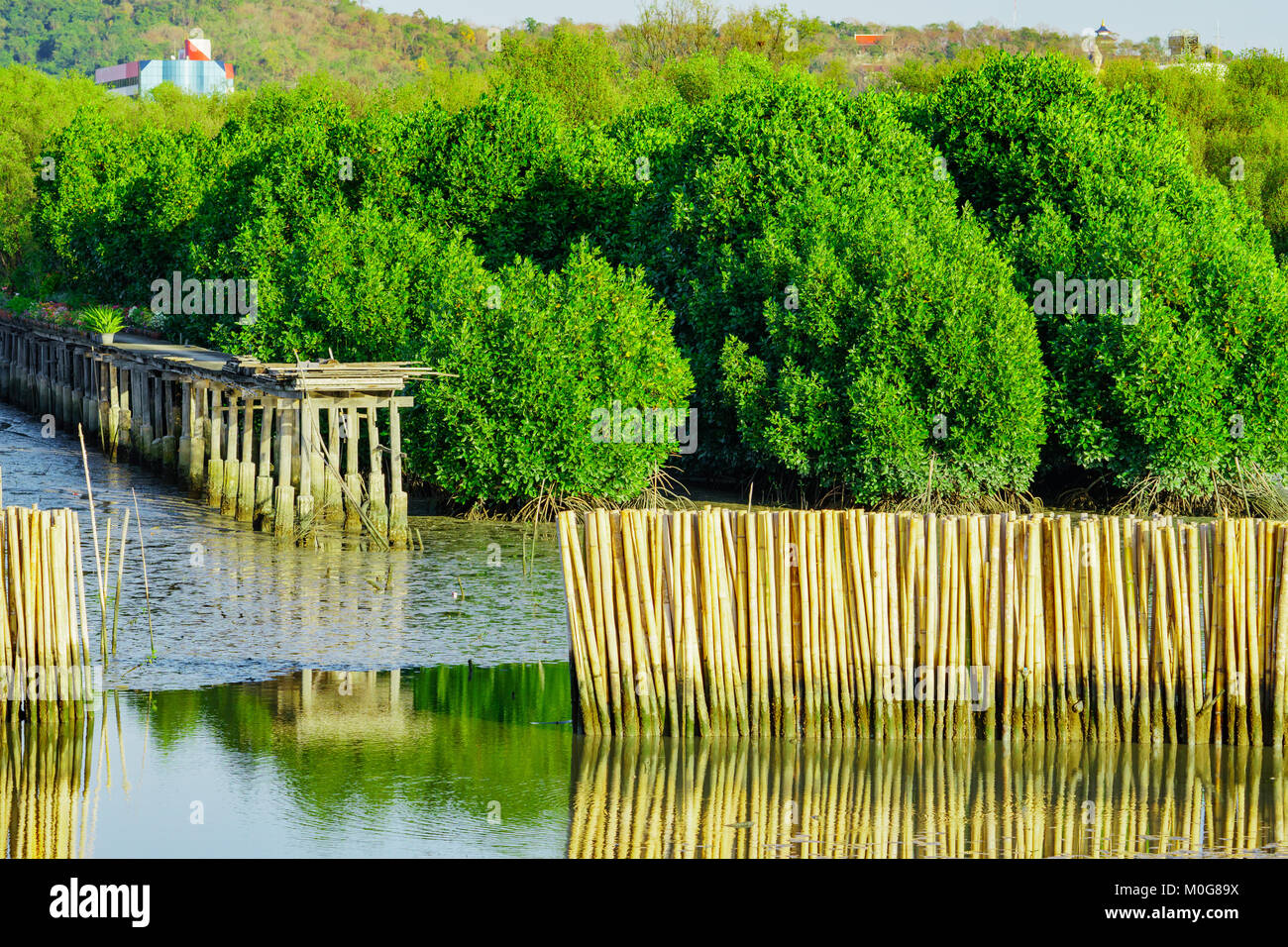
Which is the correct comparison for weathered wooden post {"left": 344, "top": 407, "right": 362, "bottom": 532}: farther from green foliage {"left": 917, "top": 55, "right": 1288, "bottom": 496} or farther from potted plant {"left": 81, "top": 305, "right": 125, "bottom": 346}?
potted plant {"left": 81, "top": 305, "right": 125, "bottom": 346}

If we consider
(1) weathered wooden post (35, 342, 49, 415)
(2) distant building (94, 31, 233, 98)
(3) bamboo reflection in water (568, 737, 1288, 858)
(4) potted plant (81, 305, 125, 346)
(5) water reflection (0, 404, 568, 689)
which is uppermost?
(2) distant building (94, 31, 233, 98)

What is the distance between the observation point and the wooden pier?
27094 millimetres

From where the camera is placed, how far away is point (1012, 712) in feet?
44.1

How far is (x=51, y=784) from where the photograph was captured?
42.9 feet

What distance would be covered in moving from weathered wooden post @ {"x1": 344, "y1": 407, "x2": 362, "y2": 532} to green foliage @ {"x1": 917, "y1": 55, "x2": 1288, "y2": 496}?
A: 13796 mm

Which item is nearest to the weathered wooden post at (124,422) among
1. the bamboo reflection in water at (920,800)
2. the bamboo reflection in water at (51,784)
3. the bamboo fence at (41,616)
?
the bamboo reflection in water at (51,784)

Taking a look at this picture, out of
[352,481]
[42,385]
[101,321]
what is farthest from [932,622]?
[42,385]

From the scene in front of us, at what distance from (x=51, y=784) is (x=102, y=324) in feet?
99.8

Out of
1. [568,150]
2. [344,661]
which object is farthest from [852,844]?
[568,150]

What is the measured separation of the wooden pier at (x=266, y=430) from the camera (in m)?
27.1

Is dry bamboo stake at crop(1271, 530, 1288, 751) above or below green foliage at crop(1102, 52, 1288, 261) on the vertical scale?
below

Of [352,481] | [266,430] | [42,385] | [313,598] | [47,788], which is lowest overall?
[47,788]

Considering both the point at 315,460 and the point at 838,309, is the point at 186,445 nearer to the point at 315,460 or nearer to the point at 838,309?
the point at 315,460

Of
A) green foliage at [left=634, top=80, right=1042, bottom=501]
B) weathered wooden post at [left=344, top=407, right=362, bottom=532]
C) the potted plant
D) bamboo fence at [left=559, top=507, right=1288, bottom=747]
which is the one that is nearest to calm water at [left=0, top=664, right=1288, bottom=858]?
bamboo fence at [left=559, top=507, right=1288, bottom=747]
